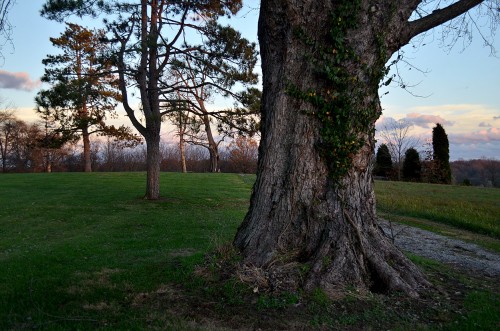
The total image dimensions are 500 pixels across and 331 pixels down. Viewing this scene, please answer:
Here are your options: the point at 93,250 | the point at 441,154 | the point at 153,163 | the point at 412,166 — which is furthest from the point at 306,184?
the point at 412,166

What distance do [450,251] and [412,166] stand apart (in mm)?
36582

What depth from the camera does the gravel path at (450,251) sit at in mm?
7100

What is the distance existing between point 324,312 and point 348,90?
2636mm

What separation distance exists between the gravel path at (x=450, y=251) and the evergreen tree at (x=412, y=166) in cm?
3307

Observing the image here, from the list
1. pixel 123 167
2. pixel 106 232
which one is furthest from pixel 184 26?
pixel 123 167

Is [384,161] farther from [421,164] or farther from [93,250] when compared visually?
[93,250]

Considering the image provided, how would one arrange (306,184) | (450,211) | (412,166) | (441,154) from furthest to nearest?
(412,166)
(441,154)
(450,211)
(306,184)

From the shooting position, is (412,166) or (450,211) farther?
(412,166)

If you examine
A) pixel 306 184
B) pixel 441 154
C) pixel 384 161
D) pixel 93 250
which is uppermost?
pixel 441 154

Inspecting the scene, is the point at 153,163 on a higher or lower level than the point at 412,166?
lower

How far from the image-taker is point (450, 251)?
890cm

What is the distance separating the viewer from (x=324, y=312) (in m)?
4.14

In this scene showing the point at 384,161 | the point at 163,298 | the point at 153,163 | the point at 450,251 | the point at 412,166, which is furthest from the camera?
the point at 384,161

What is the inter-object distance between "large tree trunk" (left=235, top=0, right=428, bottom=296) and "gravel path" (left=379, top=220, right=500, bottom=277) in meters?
1.15
